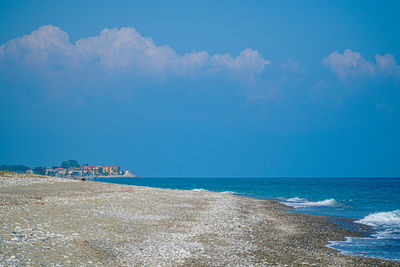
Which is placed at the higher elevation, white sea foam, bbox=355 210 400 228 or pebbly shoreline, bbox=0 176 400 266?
pebbly shoreline, bbox=0 176 400 266

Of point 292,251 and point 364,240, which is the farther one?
point 364,240

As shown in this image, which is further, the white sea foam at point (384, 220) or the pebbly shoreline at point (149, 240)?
the white sea foam at point (384, 220)

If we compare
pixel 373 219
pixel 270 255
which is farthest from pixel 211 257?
pixel 373 219

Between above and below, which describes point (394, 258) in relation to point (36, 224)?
below

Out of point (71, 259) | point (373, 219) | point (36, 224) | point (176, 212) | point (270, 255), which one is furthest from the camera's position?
point (373, 219)

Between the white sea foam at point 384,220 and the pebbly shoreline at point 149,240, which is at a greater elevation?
the pebbly shoreline at point 149,240

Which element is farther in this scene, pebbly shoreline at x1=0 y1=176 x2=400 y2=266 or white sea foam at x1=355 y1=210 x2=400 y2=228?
white sea foam at x1=355 y1=210 x2=400 y2=228

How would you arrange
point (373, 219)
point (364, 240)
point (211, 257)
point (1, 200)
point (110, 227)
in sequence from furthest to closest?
1. point (373, 219)
2. point (1, 200)
3. point (364, 240)
4. point (110, 227)
5. point (211, 257)

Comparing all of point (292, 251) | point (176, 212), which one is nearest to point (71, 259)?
point (292, 251)

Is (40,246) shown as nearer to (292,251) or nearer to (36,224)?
(36,224)

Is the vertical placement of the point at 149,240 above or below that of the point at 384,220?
above

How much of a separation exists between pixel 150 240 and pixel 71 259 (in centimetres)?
459

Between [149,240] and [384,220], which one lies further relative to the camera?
[384,220]

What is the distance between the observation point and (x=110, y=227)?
16969mm
